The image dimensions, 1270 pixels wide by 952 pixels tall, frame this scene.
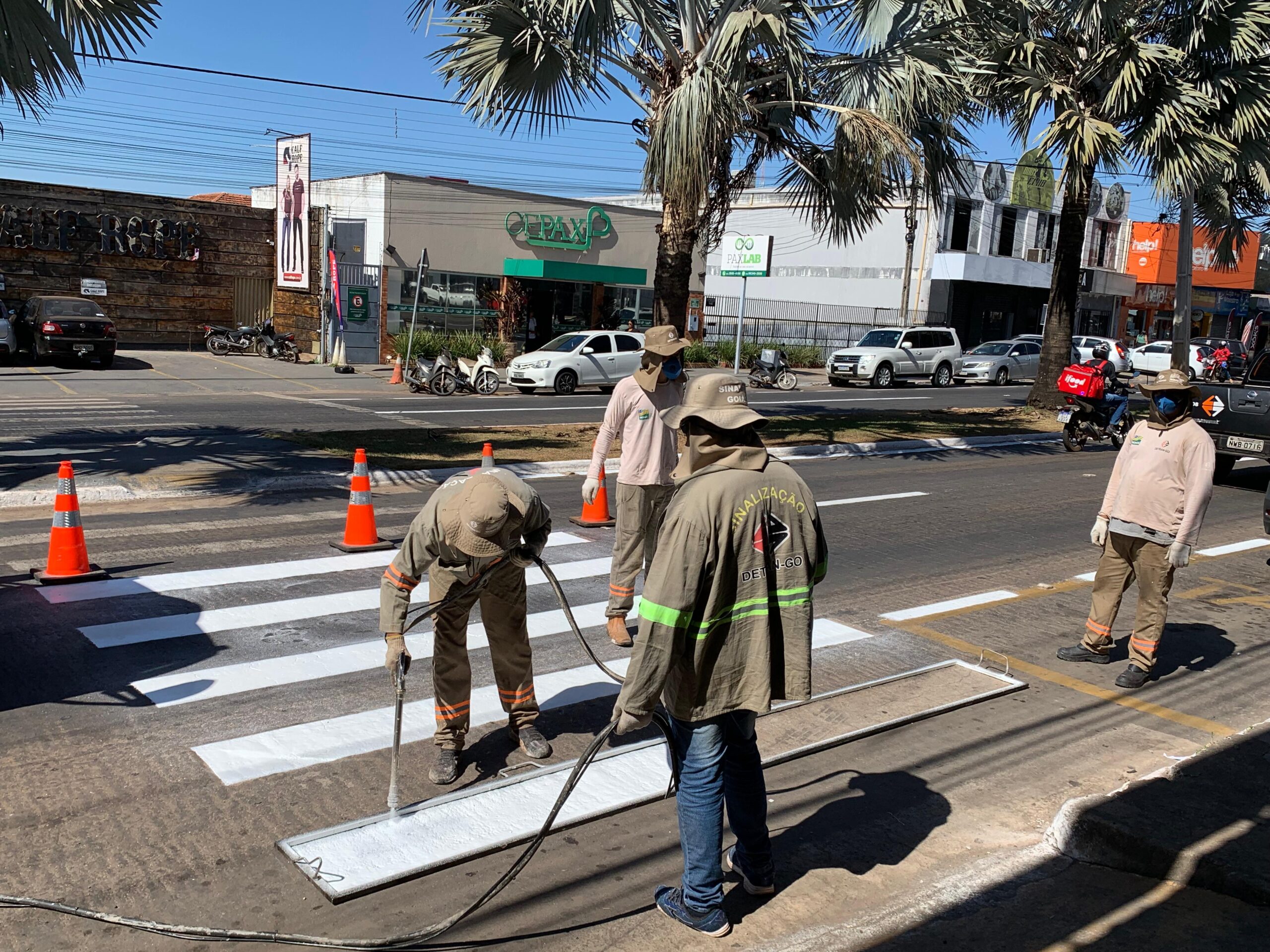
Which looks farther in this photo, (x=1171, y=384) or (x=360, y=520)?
(x=360, y=520)

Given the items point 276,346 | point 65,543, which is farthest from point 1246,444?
point 276,346

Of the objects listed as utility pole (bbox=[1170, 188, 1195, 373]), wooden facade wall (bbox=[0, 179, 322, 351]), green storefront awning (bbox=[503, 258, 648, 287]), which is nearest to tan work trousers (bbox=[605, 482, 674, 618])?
utility pole (bbox=[1170, 188, 1195, 373])

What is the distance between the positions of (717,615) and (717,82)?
1043 centimetres

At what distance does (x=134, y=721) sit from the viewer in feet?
17.8

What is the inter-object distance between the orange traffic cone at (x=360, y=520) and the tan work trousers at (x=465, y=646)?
4.28 metres

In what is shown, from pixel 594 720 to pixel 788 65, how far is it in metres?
10.9

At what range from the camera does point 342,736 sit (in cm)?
536

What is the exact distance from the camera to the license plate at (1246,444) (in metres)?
14.2

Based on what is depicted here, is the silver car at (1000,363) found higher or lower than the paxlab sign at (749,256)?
lower

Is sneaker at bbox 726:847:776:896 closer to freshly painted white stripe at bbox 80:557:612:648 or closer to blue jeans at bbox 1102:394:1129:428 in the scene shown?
freshly painted white stripe at bbox 80:557:612:648

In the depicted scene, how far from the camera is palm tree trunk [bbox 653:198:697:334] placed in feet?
46.7

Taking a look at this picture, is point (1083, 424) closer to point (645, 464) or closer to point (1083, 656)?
point (1083, 656)

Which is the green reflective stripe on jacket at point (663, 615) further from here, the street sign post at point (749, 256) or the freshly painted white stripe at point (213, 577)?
the street sign post at point (749, 256)

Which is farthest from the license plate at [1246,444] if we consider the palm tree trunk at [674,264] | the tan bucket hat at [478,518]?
the tan bucket hat at [478,518]
